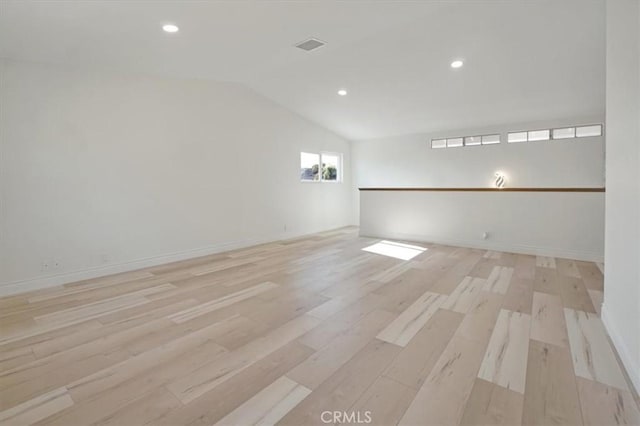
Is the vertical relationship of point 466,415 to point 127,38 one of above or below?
below

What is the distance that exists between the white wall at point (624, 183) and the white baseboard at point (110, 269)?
15.8 feet

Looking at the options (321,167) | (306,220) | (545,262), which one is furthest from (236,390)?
(321,167)

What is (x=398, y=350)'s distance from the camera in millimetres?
2016

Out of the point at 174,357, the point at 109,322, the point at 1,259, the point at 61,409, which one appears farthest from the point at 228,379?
the point at 1,259

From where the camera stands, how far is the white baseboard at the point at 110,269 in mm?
3258

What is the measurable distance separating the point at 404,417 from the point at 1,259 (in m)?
4.09

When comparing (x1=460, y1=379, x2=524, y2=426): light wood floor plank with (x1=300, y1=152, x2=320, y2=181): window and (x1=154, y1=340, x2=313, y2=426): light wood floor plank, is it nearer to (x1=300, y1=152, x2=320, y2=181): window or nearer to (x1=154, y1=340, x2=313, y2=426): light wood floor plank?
(x1=154, y1=340, x2=313, y2=426): light wood floor plank

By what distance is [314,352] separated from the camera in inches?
79.0

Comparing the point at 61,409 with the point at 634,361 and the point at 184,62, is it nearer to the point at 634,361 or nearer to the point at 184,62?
the point at 634,361

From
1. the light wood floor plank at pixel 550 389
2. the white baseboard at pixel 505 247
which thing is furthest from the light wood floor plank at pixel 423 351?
the white baseboard at pixel 505 247

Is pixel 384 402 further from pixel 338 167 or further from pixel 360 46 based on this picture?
pixel 338 167

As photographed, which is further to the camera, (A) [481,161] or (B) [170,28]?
(A) [481,161]

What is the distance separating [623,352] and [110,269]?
4.97 metres

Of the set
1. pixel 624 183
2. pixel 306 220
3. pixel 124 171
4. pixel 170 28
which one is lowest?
pixel 306 220
